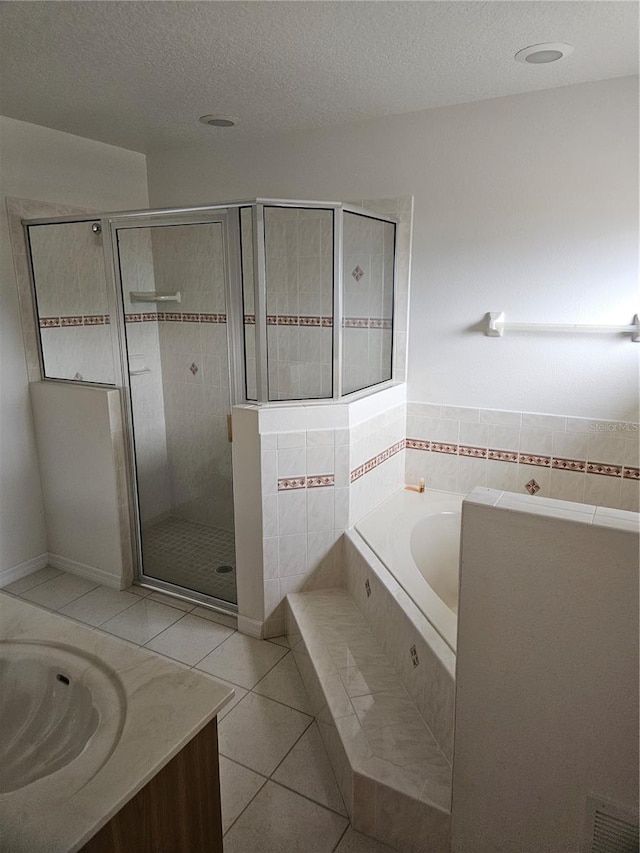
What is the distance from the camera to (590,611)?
1200 mm

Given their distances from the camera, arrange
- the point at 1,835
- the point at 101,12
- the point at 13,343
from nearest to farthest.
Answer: the point at 1,835, the point at 101,12, the point at 13,343

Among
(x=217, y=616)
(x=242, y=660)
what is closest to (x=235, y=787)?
(x=242, y=660)

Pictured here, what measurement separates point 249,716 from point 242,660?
0.35 meters

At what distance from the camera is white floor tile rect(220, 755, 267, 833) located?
1836mm

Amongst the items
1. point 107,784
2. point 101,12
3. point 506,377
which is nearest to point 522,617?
point 107,784

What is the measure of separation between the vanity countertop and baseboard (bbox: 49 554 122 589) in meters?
1.61

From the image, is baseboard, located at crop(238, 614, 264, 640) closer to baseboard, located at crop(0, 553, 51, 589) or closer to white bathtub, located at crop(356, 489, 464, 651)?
white bathtub, located at crop(356, 489, 464, 651)

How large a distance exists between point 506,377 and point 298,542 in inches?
51.0

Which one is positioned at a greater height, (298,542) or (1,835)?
(1,835)

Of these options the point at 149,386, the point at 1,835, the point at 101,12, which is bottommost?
the point at 1,835

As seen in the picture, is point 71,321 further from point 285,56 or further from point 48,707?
point 48,707

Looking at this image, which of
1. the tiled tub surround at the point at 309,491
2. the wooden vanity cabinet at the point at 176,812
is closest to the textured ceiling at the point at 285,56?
the tiled tub surround at the point at 309,491

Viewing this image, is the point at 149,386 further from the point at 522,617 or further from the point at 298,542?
the point at 522,617

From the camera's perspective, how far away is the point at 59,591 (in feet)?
10.3
